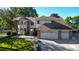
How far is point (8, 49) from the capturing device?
4504 millimetres

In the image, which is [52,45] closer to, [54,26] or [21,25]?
[54,26]

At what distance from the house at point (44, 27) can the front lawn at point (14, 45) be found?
173 mm

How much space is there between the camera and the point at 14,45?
453 cm

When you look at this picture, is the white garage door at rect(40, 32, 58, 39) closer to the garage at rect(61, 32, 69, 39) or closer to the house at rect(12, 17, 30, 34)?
the garage at rect(61, 32, 69, 39)

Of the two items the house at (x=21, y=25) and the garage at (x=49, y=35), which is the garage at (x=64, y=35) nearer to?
the garage at (x=49, y=35)

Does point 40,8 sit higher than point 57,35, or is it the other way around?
point 40,8

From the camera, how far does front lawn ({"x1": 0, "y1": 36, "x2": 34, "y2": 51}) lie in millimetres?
4512

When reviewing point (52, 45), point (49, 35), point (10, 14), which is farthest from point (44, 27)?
point (10, 14)

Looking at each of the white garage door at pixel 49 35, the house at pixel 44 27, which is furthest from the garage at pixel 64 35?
the white garage door at pixel 49 35

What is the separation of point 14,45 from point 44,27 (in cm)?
60

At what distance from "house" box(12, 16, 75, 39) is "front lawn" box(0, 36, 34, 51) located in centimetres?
17
